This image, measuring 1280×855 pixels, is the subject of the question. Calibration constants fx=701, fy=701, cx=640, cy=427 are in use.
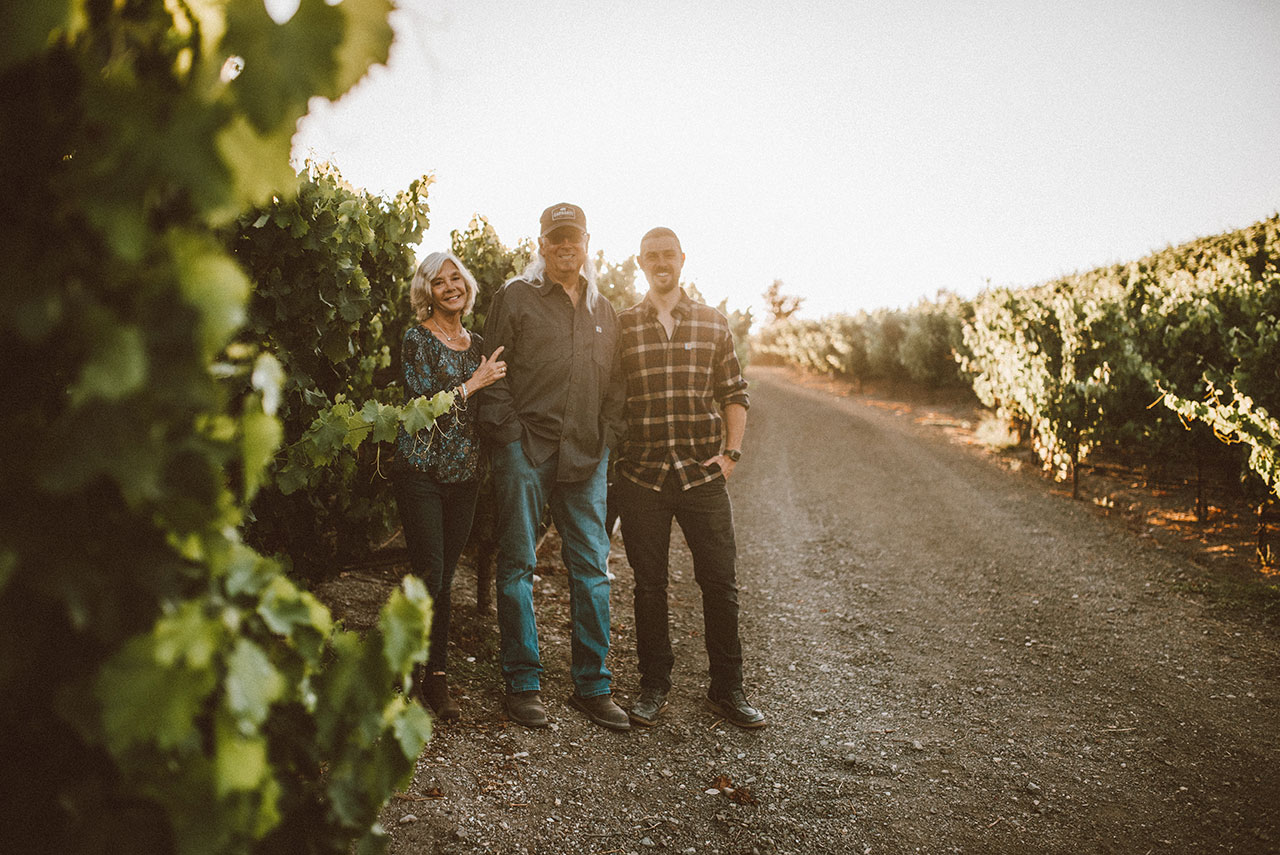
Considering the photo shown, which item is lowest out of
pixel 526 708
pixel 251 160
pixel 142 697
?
pixel 526 708

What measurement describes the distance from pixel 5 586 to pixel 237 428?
33 centimetres

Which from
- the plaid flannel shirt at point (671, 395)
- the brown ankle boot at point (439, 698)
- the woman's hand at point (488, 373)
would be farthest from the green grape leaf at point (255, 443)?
the brown ankle boot at point (439, 698)

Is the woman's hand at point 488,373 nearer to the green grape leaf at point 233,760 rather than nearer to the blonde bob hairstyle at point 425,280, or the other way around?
the blonde bob hairstyle at point 425,280

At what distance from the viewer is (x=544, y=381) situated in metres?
3.69

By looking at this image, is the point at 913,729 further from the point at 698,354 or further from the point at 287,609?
the point at 287,609

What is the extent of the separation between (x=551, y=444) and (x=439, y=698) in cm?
141

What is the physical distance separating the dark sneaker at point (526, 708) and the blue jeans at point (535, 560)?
0.04 m

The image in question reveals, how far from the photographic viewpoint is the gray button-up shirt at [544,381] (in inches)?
144

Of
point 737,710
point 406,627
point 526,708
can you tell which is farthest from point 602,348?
point 406,627

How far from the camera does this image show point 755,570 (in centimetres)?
679

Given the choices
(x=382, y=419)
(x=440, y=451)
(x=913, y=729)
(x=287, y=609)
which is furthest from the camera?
(x=913, y=729)

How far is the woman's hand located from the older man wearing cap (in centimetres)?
9

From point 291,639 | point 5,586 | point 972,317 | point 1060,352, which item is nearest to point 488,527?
point 291,639

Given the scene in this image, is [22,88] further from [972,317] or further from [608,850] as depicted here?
[972,317]
